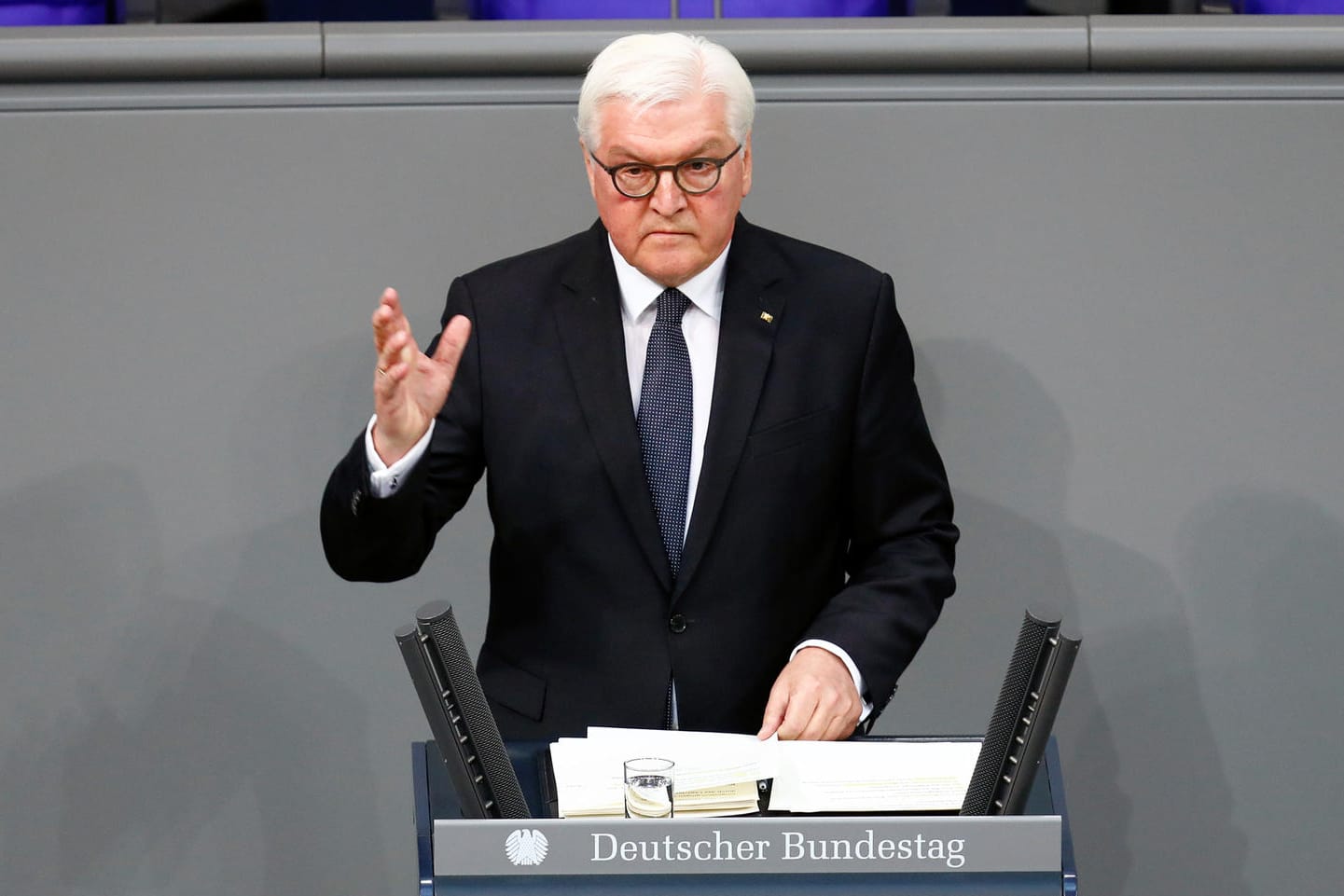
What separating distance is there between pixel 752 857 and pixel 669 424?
798mm

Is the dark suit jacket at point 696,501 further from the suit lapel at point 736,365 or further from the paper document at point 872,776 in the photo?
the paper document at point 872,776

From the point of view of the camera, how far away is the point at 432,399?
2.13m

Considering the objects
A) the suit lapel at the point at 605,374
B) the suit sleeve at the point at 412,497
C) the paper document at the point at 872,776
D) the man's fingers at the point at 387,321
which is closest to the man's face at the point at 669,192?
the suit lapel at the point at 605,374

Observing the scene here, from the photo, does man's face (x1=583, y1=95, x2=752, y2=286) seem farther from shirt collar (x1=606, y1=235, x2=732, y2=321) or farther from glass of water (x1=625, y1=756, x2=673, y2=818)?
glass of water (x1=625, y1=756, x2=673, y2=818)

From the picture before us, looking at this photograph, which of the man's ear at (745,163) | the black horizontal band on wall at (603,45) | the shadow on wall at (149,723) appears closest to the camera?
the man's ear at (745,163)

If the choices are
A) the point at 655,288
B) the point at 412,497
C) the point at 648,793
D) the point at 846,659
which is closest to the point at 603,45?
the point at 655,288

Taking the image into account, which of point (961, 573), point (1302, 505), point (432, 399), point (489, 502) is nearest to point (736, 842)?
point (432, 399)

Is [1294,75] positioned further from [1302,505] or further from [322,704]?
[322,704]

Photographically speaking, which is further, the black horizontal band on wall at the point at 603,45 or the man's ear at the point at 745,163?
the black horizontal band on wall at the point at 603,45

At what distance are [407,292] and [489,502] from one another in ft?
2.73

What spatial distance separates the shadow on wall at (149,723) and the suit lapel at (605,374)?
3.25ft

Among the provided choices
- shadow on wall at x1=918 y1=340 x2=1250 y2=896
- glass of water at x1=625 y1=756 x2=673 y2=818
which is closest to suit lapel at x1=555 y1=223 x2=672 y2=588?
glass of water at x1=625 y1=756 x2=673 y2=818

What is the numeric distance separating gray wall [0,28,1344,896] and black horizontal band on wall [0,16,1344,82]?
4 cm

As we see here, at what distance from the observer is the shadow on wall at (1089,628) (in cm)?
330
